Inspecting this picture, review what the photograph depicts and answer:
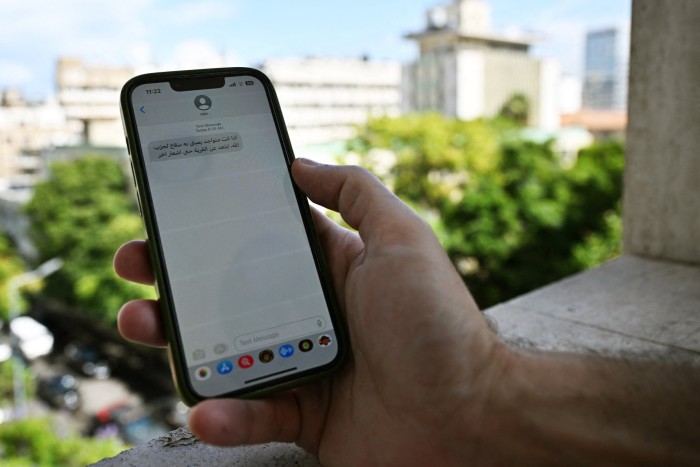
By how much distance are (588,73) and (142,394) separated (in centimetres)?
12495

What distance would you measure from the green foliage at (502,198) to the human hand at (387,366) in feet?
36.6

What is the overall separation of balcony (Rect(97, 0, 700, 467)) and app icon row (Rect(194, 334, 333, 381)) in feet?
1.56

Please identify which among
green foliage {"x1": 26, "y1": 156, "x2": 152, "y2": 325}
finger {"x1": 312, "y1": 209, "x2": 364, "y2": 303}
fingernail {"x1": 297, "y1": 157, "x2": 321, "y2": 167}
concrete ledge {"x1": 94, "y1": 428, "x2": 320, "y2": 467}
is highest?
fingernail {"x1": 297, "y1": 157, "x2": 321, "y2": 167}

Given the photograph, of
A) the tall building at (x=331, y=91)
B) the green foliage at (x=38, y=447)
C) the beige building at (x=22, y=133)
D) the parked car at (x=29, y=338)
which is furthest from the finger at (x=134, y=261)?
the beige building at (x=22, y=133)

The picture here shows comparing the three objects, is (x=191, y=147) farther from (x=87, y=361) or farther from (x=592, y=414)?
(x=87, y=361)

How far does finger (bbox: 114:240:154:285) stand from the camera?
0.97m

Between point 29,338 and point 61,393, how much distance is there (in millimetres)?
2688

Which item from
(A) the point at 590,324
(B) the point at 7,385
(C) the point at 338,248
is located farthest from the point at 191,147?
(B) the point at 7,385

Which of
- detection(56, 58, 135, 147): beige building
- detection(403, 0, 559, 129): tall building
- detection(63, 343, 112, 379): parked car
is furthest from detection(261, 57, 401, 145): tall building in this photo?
detection(63, 343, 112, 379): parked car

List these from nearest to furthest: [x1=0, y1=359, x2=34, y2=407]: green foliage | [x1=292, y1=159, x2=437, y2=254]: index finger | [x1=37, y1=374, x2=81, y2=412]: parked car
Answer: [x1=292, y1=159, x2=437, y2=254]: index finger
[x1=0, y1=359, x2=34, y2=407]: green foliage
[x1=37, y1=374, x2=81, y2=412]: parked car

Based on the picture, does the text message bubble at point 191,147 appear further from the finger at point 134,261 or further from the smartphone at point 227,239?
the finger at point 134,261

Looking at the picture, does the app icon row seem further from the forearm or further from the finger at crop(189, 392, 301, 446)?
the forearm

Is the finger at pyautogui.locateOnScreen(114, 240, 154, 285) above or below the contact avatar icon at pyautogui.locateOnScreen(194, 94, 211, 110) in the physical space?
below

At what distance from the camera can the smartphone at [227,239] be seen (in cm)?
90
